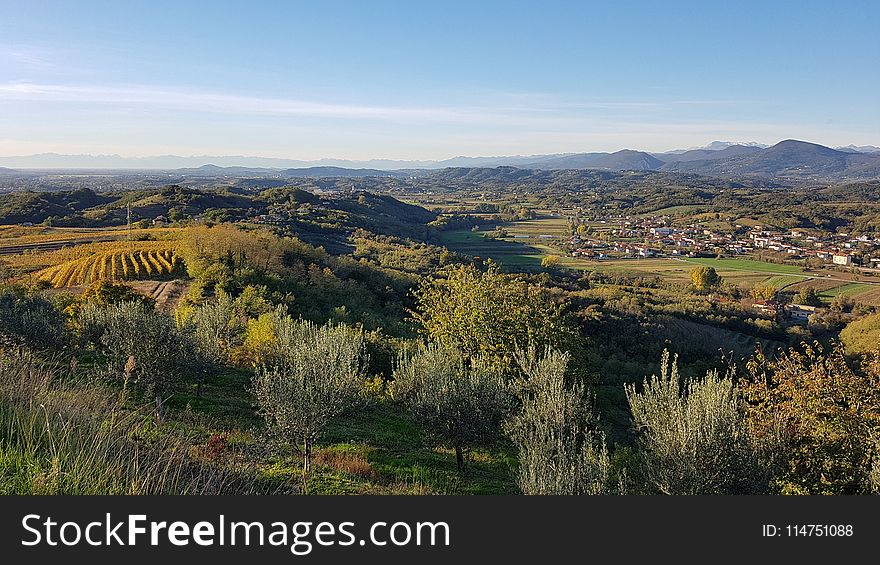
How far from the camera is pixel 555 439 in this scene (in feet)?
36.5

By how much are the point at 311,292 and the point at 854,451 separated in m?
35.9

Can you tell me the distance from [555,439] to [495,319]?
339 inches

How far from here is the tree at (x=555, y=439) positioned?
777 centimetres

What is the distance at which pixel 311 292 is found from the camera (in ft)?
133

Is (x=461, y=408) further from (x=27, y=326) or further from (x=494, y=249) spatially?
(x=494, y=249)

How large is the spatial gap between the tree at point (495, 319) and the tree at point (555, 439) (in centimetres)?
241

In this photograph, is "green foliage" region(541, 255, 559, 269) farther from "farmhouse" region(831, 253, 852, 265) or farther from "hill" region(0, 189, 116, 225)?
"hill" region(0, 189, 116, 225)

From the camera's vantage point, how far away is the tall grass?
4.21 metres

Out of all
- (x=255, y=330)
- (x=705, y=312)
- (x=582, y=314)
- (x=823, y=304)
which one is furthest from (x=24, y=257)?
(x=823, y=304)

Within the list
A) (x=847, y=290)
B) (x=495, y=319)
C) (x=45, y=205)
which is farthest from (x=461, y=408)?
(x=45, y=205)

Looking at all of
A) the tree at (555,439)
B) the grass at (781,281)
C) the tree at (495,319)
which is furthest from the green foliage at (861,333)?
the tree at (555,439)

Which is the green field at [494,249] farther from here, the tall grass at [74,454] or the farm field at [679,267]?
the tall grass at [74,454]

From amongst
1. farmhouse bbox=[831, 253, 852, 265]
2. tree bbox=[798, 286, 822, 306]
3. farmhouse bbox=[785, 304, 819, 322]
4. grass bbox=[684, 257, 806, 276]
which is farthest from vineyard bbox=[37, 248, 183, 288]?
farmhouse bbox=[831, 253, 852, 265]

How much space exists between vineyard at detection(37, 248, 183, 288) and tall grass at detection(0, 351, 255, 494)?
122ft
